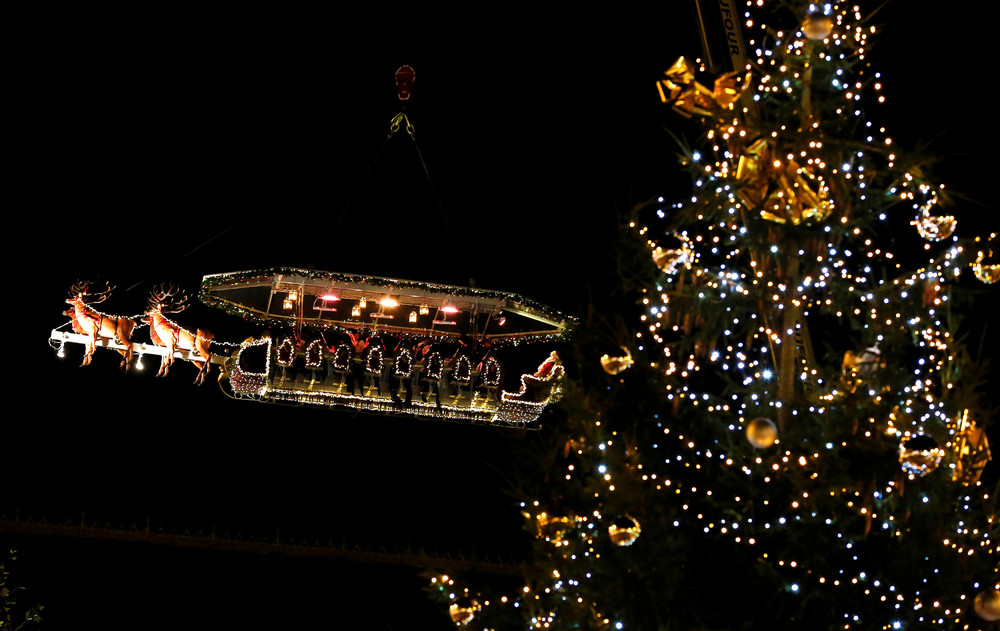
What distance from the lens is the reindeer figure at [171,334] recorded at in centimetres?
884

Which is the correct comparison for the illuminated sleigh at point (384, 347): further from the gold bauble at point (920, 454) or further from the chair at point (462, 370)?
the gold bauble at point (920, 454)

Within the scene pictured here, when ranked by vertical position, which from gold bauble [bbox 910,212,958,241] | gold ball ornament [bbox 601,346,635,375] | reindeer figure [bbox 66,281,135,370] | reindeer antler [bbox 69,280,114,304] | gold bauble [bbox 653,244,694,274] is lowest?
gold ball ornament [bbox 601,346,635,375]

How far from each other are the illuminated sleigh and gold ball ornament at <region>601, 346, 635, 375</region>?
2749mm

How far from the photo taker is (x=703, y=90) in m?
5.86

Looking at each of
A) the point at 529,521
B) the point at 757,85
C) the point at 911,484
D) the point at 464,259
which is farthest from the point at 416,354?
the point at 911,484

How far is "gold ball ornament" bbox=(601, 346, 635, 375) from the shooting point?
5.59 meters

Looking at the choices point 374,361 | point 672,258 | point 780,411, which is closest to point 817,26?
point 672,258

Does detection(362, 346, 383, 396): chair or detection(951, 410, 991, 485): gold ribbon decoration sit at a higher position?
detection(362, 346, 383, 396): chair

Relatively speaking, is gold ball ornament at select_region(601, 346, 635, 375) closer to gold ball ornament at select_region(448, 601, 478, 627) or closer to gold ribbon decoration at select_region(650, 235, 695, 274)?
gold ribbon decoration at select_region(650, 235, 695, 274)

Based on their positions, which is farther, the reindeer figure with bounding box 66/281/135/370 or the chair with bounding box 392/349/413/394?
the chair with bounding box 392/349/413/394

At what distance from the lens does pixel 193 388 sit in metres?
10.8

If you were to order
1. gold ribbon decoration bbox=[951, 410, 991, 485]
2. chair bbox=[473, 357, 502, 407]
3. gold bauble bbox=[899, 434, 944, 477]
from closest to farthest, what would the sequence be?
1. gold bauble bbox=[899, 434, 944, 477]
2. gold ribbon decoration bbox=[951, 410, 991, 485]
3. chair bbox=[473, 357, 502, 407]

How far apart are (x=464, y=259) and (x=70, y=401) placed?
12.8 ft

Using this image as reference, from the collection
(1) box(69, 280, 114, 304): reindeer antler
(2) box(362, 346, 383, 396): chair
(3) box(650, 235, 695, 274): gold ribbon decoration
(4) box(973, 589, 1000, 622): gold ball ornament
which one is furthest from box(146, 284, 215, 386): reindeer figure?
(4) box(973, 589, 1000, 622): gold ball ornament
